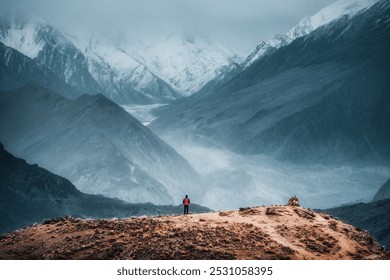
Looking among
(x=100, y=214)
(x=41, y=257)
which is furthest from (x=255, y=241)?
(x=100, y=214)

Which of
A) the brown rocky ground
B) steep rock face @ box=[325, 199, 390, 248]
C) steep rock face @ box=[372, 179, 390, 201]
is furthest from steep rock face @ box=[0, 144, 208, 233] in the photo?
the brown rocky ground

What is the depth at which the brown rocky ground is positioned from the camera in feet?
61.4

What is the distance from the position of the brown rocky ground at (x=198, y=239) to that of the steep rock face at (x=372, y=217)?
5598 cm

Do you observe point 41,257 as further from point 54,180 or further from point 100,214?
point 54,180

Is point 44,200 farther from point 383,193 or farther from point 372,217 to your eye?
point 383,193

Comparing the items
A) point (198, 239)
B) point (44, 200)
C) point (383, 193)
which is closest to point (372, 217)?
point (383, 193)

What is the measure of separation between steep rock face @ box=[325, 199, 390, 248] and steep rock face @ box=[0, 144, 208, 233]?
1535 inches

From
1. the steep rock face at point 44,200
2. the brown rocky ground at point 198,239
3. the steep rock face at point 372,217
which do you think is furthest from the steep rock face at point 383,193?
the brown rocky ground at point 198,239

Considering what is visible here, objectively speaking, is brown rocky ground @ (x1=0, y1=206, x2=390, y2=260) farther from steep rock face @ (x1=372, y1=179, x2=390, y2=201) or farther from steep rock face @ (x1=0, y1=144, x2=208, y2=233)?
steep rock face @ (x1=372, y1=179, x2=390, y2=201)

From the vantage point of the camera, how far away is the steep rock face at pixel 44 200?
117375 mm

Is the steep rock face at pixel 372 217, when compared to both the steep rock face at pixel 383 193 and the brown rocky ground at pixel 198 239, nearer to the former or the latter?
the steep rock face at pixel 383 193

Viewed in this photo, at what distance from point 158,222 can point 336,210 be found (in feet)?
301

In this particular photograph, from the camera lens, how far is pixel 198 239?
19375 millimetres
